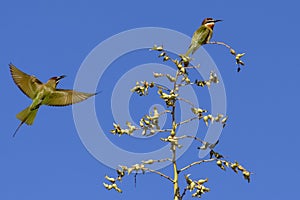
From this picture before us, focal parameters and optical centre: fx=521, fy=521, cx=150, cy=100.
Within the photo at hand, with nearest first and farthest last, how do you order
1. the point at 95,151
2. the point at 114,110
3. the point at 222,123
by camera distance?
the point at 222,123 → the point at 95,151 → the point at 114,110

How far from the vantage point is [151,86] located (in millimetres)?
7477

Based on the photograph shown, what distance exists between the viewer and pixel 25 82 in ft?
32.4

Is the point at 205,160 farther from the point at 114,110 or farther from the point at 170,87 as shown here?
the point at 114,110

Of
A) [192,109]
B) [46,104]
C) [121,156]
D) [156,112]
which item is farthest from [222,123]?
[46,104]

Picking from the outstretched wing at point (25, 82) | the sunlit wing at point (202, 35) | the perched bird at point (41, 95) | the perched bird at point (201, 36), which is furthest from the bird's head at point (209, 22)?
the outstretched wing at point (25, 82)

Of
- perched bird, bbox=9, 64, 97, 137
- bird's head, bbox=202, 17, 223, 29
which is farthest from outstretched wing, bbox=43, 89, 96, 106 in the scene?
bird's head, bbox=202, 17, 223, 29

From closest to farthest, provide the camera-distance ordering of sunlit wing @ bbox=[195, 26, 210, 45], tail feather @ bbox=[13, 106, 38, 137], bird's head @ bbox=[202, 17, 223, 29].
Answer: tail feather @ bbox=[13, 106, 38, 137] < sunlit wing @ bbox=[195, 26, 210, 45] < bird's head @ bbox=[202, 17, 223, 29]

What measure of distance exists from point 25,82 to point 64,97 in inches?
39.9

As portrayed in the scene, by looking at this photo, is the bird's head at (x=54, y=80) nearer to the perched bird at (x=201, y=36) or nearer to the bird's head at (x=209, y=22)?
the perched bird at (x=201, y=36)

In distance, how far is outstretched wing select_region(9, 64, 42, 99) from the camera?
9.65 meters

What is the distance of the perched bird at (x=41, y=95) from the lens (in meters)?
9.27

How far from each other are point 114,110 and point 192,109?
2.53 m

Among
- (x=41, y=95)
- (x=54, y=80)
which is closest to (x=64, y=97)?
(x=41, y=95)

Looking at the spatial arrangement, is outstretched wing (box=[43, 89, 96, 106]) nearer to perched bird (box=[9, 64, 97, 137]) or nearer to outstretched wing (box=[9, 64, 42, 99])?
perched bird (box=[9, 64, 97, 137])
